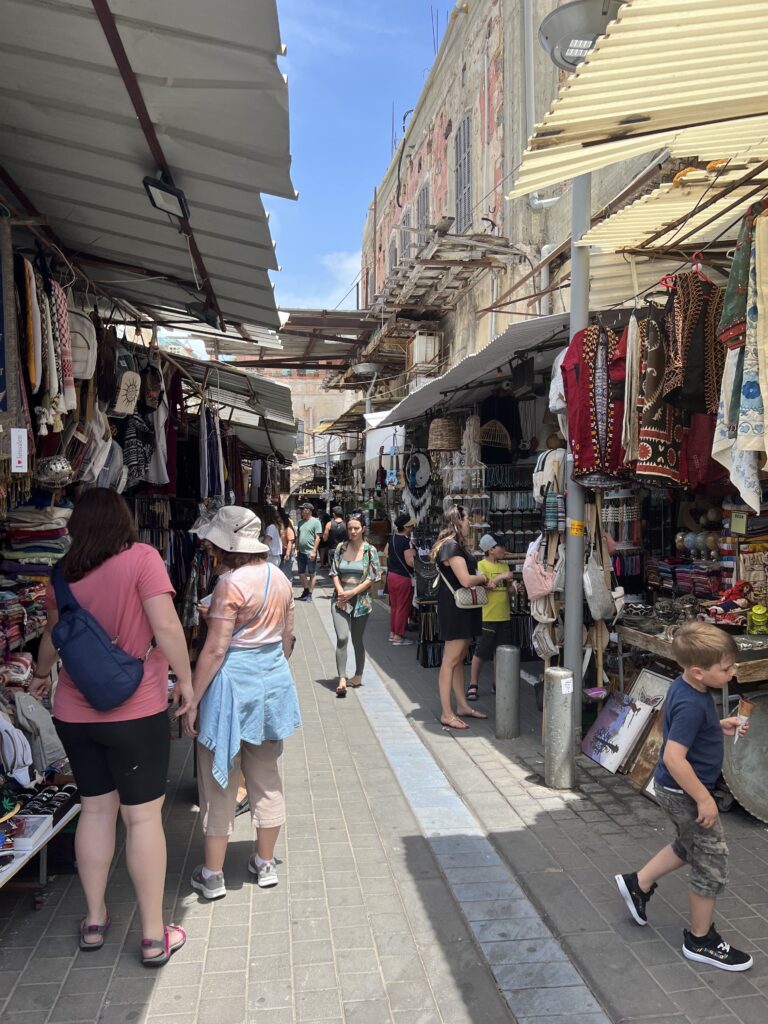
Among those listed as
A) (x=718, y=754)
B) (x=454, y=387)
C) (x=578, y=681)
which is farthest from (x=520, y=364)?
(x=718, y=754)

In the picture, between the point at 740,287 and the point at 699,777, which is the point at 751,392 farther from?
the point at 699,777

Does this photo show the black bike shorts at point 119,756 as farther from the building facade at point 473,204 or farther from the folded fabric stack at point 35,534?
the building facade at point 473,204

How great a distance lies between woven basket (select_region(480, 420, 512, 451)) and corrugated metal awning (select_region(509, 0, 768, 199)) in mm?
5929

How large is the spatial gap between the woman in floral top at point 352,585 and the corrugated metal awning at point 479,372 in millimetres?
1952

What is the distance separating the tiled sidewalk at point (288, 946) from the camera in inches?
109

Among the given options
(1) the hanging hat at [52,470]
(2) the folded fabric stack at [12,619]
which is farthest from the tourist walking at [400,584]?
(1) the hanging hat at [52,470]

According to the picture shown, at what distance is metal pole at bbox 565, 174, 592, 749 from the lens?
16.9 feet

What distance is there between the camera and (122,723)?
298cm

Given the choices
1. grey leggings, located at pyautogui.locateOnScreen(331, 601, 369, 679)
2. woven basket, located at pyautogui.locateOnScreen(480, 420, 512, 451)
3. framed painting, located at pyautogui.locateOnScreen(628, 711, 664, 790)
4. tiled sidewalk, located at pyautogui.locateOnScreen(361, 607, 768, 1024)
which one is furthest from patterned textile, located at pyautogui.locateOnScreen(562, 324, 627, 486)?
woven basket, located at pyautogui.locateOnScreen(480, 420, 512, 451)

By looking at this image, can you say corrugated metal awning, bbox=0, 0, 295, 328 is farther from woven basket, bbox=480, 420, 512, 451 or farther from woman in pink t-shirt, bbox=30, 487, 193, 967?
woven basket, bbox=480, 420, 512, 451

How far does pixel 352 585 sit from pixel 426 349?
8609 millimetres

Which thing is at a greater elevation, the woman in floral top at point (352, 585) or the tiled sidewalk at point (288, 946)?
the woman in floral top at point (352, 585)

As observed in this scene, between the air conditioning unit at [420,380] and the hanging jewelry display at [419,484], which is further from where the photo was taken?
the air conditioning unit at [420,380]

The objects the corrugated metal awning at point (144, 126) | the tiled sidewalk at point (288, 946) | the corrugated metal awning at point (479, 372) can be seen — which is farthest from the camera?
the corrugated metal awning at point (479, 372)
